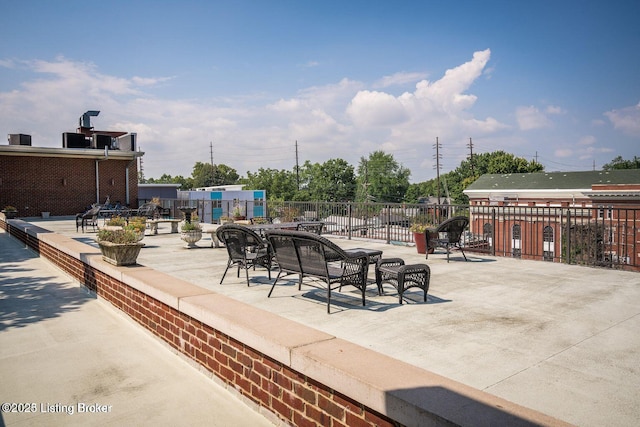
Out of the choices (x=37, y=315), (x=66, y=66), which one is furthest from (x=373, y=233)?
(x=66, y=66)

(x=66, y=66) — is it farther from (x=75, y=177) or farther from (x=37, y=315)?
(x=37, y=315)

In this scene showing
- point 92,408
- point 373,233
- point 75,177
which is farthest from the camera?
point 75,177

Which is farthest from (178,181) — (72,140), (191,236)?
(191,236)

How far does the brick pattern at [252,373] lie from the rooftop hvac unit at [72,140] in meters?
26.8

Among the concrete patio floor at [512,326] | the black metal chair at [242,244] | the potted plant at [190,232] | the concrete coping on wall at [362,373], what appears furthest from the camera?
the potted plant at [190,232]

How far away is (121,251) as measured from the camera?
18.0 ft

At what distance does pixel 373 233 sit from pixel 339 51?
10297 millimetres

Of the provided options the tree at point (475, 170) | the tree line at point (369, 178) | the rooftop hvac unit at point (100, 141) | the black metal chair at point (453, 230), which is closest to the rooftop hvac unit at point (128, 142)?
the rooftop hvac unit at point (100, 141)

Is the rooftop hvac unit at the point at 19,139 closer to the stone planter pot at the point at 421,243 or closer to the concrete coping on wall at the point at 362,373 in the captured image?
the stone planter pot at the point at 421,243

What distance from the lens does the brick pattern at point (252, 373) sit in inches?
89.8

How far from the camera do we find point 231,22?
13586mm

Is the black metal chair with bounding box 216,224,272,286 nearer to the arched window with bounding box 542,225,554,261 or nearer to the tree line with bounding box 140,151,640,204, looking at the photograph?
the arched window with bounding box 542,225,554,261

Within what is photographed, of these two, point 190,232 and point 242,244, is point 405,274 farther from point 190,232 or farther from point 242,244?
point 190,232

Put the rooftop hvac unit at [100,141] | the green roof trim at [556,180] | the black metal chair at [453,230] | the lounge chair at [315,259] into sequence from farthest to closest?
1. the green roof trim at [556,180]
2. the rooftop hvac unit at [100,141]
3. the black metal chair at [453,230]
4. the lounge chair at [315,259]
